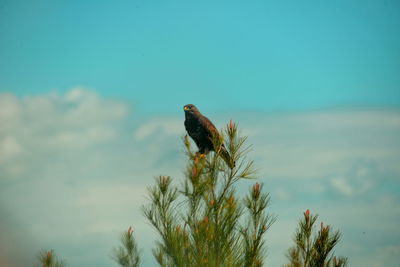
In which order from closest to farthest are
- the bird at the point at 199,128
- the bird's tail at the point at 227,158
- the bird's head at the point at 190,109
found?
1. the bird's tail at the point at 227,158
2. the bird at the point at 199,128
3. the bird's head at the point at 190,109

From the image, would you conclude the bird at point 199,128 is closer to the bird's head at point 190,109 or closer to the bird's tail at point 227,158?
the bird's head at point 190,109

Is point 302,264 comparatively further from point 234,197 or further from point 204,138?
point 204,138

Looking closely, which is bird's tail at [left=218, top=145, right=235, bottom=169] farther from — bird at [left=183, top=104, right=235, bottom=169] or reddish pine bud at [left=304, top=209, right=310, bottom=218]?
bird at [left=183, top=104, right=235, bottom=169]

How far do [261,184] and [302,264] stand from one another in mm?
871

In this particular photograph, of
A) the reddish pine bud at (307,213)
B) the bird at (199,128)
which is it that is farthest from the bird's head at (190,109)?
the reddish pine bud at (307,213)

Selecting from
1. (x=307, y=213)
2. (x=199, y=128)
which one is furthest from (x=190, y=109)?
(x=307, y=213)

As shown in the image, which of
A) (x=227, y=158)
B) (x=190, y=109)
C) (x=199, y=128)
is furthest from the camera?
(x=190, y=109)

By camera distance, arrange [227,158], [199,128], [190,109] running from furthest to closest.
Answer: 1. [190,109]
2. [199,128]
3. [227,158]

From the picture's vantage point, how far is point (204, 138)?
18.9 feet

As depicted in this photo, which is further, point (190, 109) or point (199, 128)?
point (190, 109)

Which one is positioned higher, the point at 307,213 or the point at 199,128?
the point at 199,128

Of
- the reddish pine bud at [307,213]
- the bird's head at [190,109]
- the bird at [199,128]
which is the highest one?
the bird's head at [190,109]

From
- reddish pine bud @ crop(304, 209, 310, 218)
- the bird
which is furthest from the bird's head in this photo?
reddish pine bud @ crop(304, 209, 310, 218)

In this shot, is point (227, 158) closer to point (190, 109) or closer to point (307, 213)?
point (307, 213)
